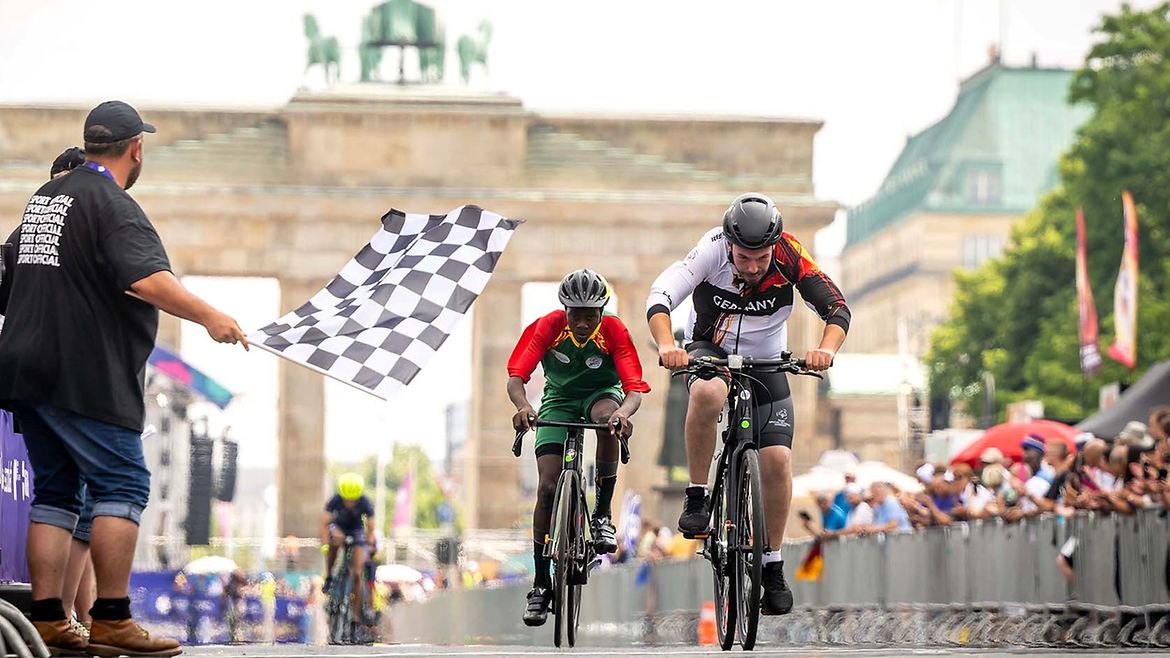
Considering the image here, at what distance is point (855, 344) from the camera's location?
13150cm

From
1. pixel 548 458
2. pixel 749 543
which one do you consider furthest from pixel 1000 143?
pixel 749 543

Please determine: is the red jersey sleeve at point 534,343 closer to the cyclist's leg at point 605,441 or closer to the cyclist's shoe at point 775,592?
the cyclist's leg at point 605,441

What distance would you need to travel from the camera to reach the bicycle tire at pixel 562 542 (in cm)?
1127

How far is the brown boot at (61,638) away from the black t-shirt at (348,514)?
11.1 meters

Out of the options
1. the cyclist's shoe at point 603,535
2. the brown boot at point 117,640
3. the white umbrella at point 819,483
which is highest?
the white umbrella at point 819,483

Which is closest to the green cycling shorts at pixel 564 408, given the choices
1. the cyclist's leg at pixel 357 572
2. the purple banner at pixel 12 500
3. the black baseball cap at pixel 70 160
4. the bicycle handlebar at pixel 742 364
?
the bicycle handlebar at pixel 742 364

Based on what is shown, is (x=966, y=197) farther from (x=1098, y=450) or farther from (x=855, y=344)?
(x=1098, y=450)

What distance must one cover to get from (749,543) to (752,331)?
0.99 m

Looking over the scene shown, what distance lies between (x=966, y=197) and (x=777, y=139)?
2135 inches

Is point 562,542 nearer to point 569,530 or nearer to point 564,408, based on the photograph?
point 569,530

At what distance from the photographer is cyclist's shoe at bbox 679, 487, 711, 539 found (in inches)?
412

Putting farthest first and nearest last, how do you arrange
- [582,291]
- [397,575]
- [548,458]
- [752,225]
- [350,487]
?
[397,575]
[350,487]
[548,458]
[582,291]
[752,225]

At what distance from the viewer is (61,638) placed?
8.55 metres

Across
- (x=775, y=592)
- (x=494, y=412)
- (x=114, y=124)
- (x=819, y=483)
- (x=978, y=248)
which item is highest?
(x=978, y=248)
